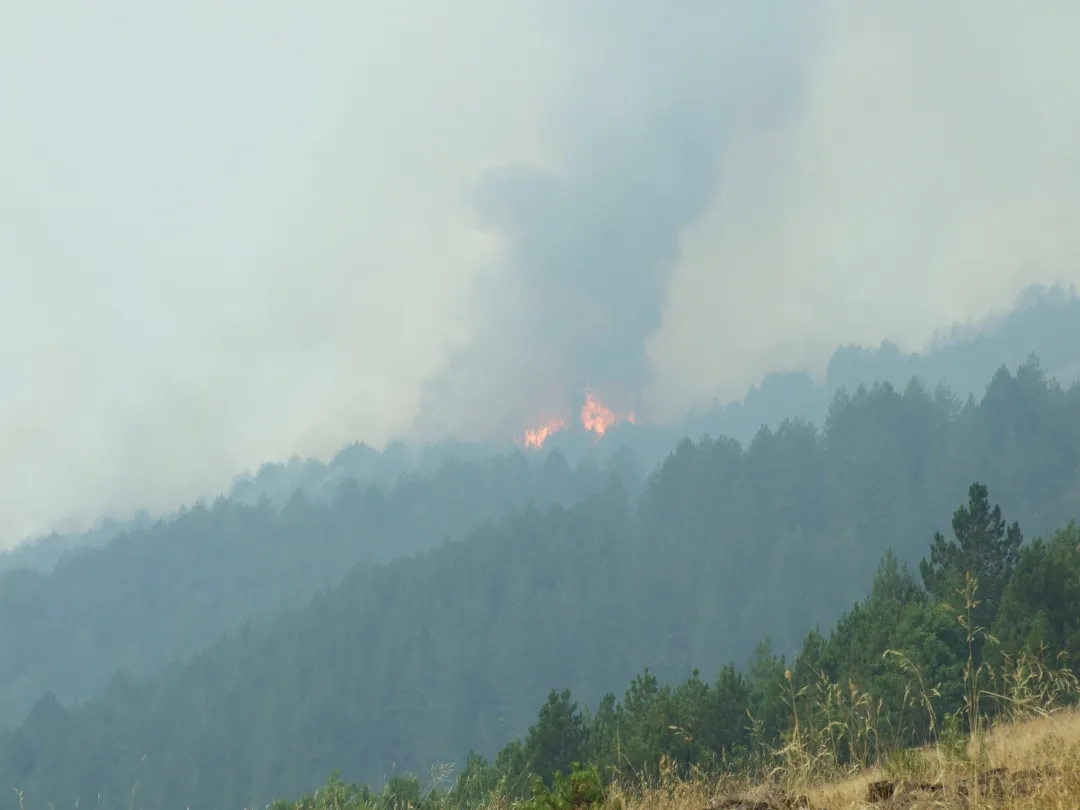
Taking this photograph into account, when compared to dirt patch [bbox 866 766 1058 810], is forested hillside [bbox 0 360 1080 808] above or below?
above

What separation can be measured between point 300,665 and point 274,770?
83.3 feet

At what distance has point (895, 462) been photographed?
459 ft

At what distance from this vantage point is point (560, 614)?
463ft

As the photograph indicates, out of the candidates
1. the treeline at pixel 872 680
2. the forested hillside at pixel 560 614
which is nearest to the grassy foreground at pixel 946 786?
the treeline at pixel 872 680

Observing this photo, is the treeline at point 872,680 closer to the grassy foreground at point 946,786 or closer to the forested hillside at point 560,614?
the grassy foreground at point 946,786

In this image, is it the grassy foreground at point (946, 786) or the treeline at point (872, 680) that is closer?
the grassy foreground at point (946, 786)

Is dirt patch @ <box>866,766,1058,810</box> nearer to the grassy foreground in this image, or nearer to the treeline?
the grassy foreground

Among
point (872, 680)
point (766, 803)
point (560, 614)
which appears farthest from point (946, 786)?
point (560, 614)

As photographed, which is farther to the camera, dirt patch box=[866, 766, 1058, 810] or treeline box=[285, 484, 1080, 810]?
treeline box=[285, 484, 1080, 810]

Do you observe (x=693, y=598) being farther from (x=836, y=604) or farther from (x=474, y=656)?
(x=474, y=656)

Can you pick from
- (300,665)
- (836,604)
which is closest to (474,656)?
(300,665)

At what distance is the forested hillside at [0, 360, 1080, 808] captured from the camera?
4808 inches

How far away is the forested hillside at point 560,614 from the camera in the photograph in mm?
122125

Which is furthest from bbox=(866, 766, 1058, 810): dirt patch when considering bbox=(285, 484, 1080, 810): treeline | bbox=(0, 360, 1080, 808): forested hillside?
bbox=(0, 360, 1080, 808): forested hillside
